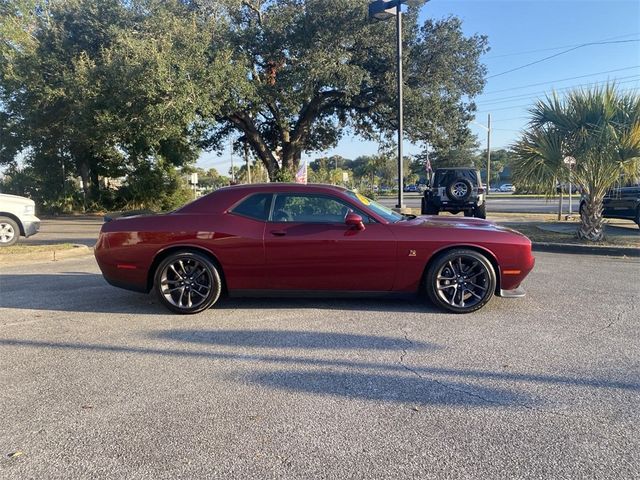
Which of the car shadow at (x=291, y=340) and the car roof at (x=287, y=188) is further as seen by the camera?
the car roof at (x=287, y=188)

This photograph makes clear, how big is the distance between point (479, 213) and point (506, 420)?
40.1 feet

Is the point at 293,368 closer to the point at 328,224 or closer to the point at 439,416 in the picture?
the point at 439,416

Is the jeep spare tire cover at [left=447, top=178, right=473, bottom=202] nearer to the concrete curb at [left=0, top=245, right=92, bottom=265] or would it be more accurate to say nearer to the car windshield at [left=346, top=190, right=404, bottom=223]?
the car windshield at [left=346, top=190, right=404, bottom=223]

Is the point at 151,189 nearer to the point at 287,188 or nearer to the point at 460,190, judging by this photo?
the point at 460,190

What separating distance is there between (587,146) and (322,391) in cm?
904

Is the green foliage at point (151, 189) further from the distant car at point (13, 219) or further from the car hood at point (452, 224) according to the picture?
the car hood at point (452, 224)

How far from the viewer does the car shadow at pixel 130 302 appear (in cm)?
529

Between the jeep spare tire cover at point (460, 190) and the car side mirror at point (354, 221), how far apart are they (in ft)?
32.3

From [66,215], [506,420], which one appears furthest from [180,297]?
[66,215]

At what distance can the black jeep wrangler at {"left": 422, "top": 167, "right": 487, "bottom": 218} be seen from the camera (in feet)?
45.7

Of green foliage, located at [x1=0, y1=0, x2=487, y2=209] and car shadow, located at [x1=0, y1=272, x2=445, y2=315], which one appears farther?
green foliage, located at [x1=0, y1=0, x2=487, y2=209]

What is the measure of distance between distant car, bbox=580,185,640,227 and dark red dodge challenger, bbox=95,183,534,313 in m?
9.79

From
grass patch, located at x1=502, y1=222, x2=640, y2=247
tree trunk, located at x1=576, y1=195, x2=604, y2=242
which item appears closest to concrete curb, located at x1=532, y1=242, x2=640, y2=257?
grass patch, located at x1=502, y1=222, x2=640, y2=247

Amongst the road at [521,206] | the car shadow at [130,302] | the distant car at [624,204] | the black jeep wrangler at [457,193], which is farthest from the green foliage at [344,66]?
the car shadow at [130,302]
